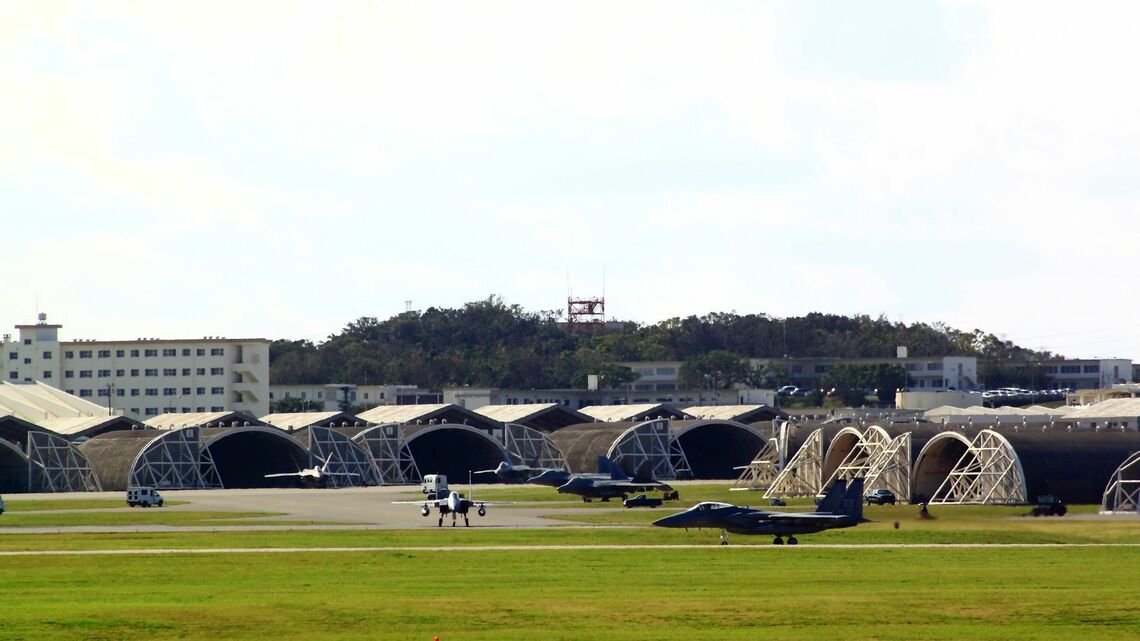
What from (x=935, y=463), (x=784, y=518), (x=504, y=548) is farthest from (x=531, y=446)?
(x=504, y=548)

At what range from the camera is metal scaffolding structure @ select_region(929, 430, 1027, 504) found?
94812 millimetres

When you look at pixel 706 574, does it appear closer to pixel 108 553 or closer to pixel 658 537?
pixel 658 537

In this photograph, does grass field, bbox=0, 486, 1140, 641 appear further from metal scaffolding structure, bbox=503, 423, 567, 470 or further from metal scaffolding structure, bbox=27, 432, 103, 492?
metal scaffolding structure, bbox=503, 423, 567, 470

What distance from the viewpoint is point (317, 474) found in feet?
426

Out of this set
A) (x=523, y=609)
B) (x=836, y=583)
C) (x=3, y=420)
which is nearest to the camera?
(x=523, y=609)

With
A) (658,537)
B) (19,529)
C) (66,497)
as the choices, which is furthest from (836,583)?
(66,497)

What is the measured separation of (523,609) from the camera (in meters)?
41.7

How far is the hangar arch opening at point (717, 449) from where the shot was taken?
508 feet

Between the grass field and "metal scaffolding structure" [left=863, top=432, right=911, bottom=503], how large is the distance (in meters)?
31.6

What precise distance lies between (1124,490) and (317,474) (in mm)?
63468

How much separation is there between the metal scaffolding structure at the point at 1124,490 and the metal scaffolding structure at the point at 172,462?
73541mm

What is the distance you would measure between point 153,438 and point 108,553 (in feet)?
248

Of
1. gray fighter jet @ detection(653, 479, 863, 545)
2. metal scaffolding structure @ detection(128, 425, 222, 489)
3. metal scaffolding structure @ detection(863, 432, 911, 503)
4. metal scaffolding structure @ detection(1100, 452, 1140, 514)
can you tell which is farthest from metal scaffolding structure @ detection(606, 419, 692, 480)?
gray fighter jet @ detection(653, 479, 863, 545)

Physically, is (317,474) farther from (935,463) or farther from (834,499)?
(834,499)
